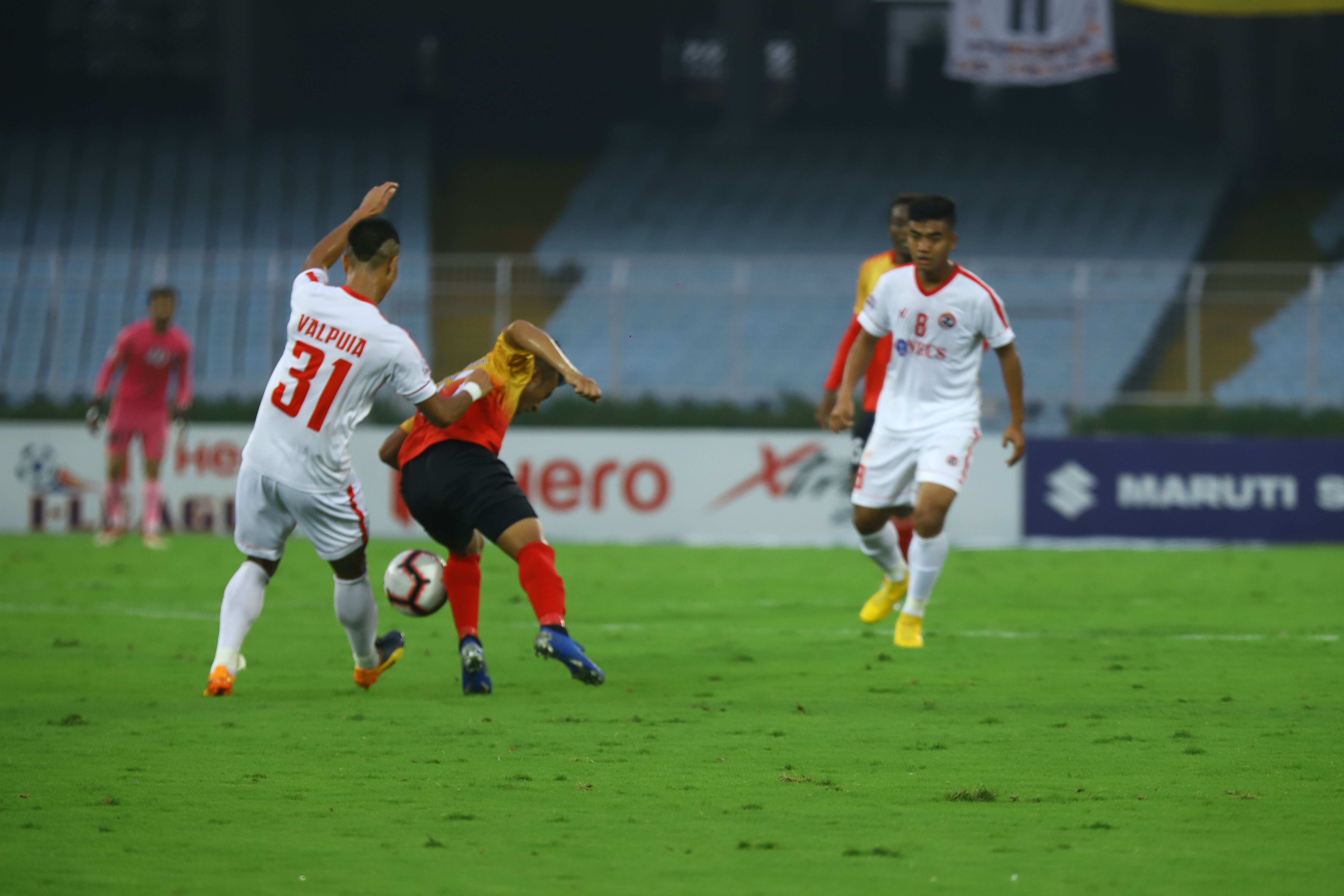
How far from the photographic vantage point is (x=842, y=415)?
8594 millimetres

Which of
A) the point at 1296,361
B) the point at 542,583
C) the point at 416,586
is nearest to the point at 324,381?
the point at 416,586

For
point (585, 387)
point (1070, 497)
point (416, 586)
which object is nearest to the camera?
point (585, 387)

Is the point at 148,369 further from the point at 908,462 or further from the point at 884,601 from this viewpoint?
the point at 908,462

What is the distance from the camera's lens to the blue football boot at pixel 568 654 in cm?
654

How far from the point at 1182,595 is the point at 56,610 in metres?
7.59

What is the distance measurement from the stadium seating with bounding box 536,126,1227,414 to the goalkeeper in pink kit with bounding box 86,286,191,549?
5.89 m

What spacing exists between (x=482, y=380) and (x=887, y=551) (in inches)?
132

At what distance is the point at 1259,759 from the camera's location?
5.48m

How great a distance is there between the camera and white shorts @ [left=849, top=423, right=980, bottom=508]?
8391 mm

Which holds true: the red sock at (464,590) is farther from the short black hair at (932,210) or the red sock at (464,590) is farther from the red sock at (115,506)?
the red sock at (115,506)

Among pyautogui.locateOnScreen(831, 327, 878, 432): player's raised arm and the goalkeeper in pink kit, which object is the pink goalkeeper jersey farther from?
pyautogui.locateOnScreen(831, 327, 878, 432): player's raised arm

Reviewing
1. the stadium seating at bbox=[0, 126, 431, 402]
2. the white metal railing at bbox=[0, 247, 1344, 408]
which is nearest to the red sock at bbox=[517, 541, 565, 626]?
the white metal railing at bbox=[0, 247, 1344, 408]

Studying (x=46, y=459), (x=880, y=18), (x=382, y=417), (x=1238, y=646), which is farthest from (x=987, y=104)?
(x=1238, y=646)

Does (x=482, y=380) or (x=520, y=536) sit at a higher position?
(x=482, y=380)
